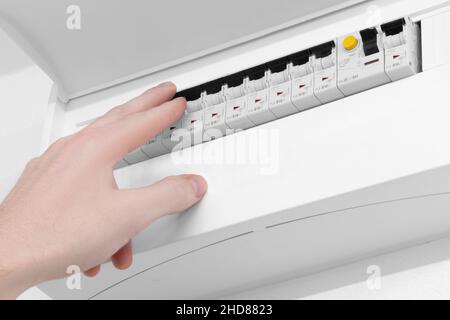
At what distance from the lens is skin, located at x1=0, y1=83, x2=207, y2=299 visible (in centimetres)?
74

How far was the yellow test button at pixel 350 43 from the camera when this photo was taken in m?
0.82

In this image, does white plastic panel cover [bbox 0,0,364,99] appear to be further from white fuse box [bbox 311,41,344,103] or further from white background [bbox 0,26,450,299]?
white background [bbox 0,26,450,299]

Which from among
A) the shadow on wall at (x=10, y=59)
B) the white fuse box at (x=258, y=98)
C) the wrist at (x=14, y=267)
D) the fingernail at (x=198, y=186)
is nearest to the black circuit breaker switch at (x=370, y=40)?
the white fuse box at (x=258, y=98)

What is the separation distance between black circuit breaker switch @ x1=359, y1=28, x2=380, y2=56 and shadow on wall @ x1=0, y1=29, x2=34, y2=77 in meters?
0.75

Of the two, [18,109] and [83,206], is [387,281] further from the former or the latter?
[18,109]

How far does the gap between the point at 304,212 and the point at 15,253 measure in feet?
0.99

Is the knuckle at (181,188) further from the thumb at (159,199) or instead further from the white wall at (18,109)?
the white wall at (18,109)

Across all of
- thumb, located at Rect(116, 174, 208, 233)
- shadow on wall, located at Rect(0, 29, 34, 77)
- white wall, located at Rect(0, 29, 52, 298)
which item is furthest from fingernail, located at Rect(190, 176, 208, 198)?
shadow on wall, located at Rect(0, 29, 34, 77)

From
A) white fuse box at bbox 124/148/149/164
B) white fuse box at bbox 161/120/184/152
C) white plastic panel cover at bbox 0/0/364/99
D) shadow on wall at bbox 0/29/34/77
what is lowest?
white fuse box at bbox 124/148/149/164

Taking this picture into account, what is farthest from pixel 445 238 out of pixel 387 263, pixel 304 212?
pixel 304 212

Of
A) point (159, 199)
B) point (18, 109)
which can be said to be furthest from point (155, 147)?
point (18, 109)

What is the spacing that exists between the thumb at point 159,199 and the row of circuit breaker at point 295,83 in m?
0.09

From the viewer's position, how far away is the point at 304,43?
88 cm
